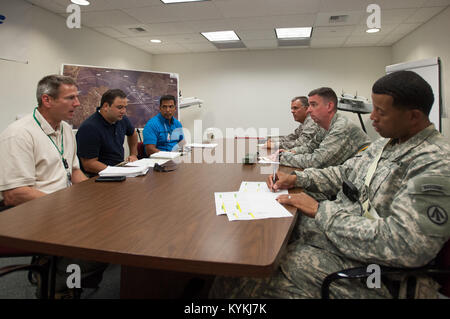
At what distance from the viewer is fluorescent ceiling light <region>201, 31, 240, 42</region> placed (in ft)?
16.4

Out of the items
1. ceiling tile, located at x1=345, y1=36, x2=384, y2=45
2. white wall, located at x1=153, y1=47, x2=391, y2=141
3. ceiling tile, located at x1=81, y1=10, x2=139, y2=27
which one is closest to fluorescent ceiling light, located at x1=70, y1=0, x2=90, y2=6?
ceiling tile, located at x1=81, y1=10, x2=139, y2=27

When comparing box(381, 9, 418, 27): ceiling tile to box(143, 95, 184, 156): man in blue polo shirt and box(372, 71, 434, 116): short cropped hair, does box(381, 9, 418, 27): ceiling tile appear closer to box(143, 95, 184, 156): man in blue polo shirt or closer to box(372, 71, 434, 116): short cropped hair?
box(143, 95, 184, 156): man in blue polo shirt

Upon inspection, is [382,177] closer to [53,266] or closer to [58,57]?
[53,266]

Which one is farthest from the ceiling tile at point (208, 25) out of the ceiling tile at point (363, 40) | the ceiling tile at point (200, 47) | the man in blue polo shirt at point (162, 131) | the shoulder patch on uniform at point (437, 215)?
the shoulder patch on uniform at point (437, 215)

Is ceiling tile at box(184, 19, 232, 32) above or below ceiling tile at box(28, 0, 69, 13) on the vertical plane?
above

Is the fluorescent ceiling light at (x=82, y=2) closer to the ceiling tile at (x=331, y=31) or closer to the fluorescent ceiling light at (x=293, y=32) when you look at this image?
the fluorescent ceiling light at (x=293, y=32)

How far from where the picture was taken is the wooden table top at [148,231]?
0.80 metres

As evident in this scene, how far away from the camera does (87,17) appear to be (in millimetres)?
4141

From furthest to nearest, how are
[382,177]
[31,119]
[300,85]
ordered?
[300,85], [31,119], [382,177]

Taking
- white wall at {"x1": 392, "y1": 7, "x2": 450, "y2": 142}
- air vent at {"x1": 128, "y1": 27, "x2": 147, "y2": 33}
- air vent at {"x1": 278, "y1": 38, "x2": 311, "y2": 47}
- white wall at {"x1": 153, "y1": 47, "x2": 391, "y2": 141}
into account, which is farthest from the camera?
white wall at {"x1": 153, "y1": 47, "x2": 391, "y2": 141}

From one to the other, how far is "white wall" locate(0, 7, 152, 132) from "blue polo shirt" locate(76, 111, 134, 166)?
6.18ft

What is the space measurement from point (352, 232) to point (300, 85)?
5.68 meters

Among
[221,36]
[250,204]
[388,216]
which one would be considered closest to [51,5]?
[221,36]
